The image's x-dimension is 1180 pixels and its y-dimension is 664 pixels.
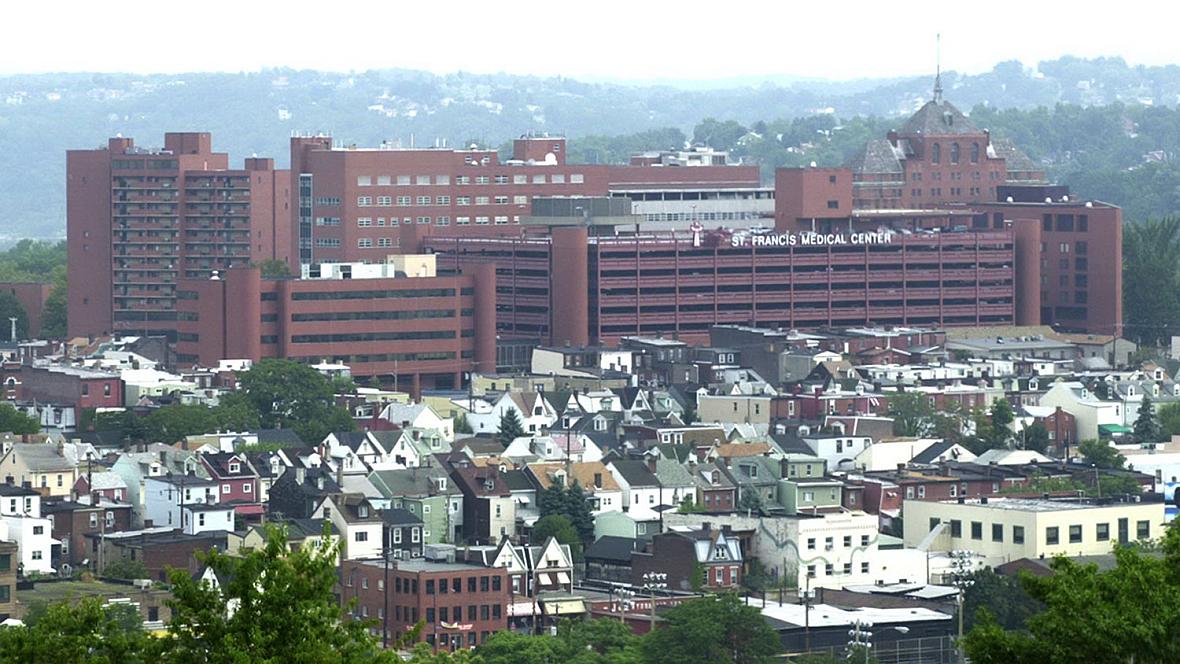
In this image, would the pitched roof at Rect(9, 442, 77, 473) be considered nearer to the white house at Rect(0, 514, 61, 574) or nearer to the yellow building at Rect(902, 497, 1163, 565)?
the white house at Rect(0, 514, 61, 574)

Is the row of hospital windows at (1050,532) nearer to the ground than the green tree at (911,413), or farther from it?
nearer to the ground

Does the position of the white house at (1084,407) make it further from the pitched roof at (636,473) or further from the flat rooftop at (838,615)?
the flat rooftop at (838,615)

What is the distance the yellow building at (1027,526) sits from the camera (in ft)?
306

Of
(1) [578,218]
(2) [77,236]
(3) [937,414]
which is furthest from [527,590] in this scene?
(2) [77,236]

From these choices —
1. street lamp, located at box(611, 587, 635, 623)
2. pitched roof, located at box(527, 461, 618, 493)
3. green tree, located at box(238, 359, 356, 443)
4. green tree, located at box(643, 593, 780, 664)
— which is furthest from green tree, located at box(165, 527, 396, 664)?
green tree, located at box(238, 359, 356, 443)

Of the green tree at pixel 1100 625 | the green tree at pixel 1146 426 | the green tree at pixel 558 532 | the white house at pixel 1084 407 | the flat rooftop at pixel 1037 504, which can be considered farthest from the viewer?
the white house at pixel 1084 407

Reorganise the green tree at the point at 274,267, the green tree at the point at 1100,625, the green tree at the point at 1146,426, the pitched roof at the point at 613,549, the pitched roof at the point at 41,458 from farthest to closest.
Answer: the green tree at the point at 274,267, the green tree at the point at 1146,426, the pitched roof at the point at 41,458, the pitched roof at the point at 613,549, the green tree at the point at 1100,625

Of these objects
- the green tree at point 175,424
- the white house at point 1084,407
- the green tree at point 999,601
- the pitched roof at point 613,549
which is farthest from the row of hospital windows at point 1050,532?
the green tree at point 175,424

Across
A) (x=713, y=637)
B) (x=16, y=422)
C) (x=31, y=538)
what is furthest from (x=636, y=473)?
(x=713, y=637)

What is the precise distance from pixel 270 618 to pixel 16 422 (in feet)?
267

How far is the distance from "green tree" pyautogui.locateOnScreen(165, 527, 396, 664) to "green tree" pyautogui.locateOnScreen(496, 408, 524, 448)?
7795 centimetres

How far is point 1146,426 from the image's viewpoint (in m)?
125

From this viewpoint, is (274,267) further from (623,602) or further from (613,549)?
(623,602)

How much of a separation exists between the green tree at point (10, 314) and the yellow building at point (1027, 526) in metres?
98.0
